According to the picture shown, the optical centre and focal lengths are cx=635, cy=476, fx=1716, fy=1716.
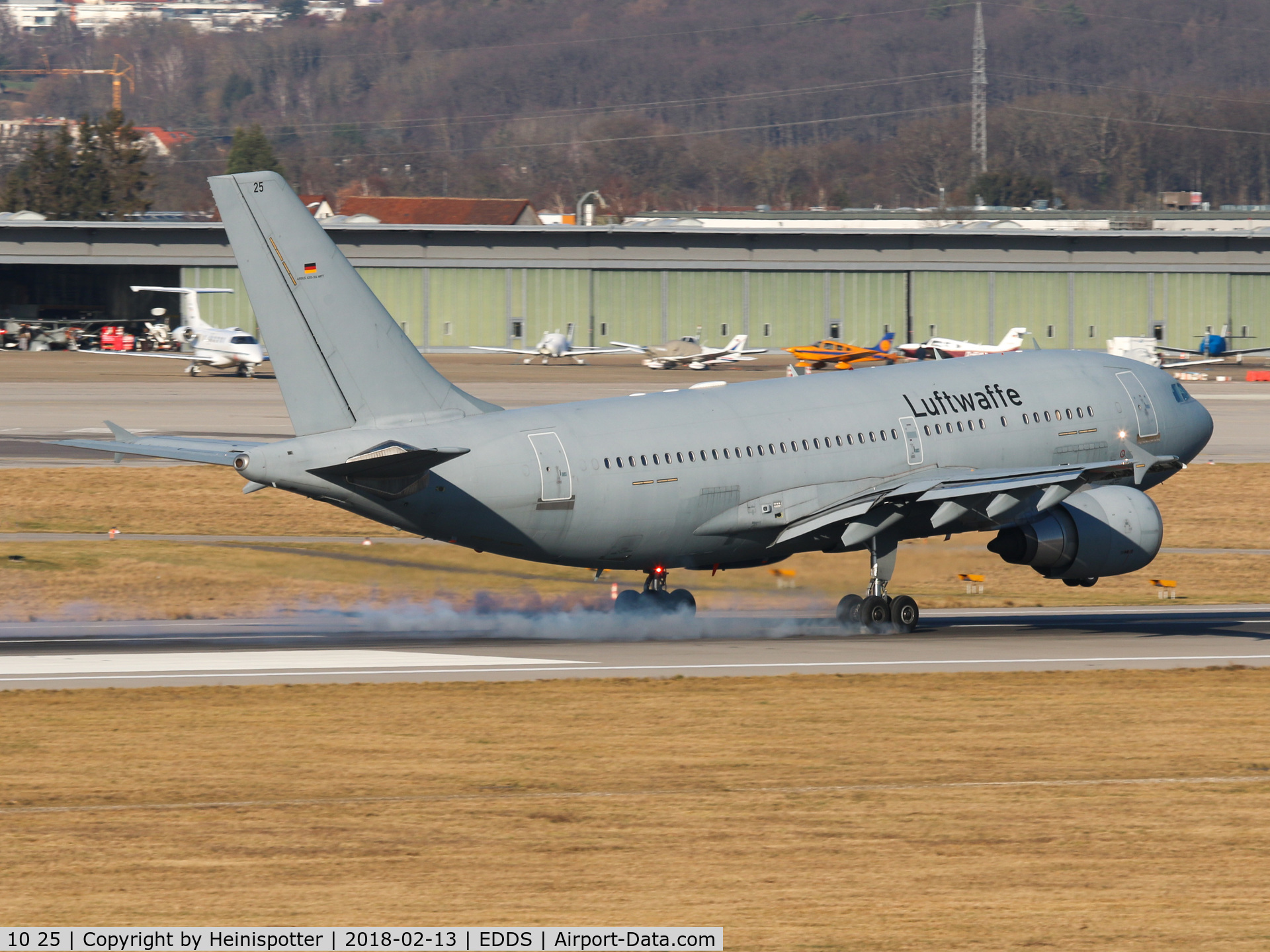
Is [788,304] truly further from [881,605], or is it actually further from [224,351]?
[881,605]

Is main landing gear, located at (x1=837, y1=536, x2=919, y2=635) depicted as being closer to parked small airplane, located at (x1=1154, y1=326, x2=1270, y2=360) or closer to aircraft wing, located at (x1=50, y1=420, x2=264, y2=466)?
aircraft wing, located at (x1=50, y1=420, x2=264, y2=466)

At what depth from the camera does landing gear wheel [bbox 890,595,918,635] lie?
133 feet

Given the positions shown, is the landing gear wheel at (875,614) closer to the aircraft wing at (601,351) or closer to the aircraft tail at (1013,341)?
the aircraft tail at (1013,341)

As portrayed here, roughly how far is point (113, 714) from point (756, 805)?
39.2 ft

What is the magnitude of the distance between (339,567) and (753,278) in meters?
103

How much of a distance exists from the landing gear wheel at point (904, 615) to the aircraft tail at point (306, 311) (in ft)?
42.9

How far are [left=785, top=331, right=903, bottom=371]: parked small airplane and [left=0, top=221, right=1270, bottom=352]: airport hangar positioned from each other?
2054 cm

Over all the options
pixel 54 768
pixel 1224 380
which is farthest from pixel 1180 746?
pixel 1224 380

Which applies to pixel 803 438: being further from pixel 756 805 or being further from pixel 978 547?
pixel 756 805

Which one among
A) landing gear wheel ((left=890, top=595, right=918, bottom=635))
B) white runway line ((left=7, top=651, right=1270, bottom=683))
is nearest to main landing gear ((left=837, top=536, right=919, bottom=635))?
landing gear wheel ((left=890, top=595, right=918, bottom=635))

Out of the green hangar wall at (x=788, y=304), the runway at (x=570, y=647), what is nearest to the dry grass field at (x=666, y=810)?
the runway at (x=570, y=647)

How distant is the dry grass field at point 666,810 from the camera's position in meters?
16.9

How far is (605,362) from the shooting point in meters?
142

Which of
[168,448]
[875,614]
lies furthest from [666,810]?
[875,614]
